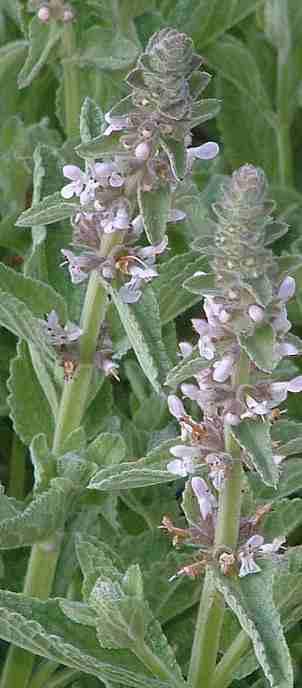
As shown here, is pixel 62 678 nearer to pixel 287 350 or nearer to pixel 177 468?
pixel 177 468

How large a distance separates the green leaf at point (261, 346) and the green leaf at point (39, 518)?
0.44 metres

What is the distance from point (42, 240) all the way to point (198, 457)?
0.55 m

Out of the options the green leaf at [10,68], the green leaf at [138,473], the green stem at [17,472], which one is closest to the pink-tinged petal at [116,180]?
the green leaf at [138,473]

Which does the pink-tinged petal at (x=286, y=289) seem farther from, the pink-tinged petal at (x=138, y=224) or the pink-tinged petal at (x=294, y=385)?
the pink-tinged petal at (x=138, y=224)

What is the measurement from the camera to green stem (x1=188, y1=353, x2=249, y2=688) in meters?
1.27

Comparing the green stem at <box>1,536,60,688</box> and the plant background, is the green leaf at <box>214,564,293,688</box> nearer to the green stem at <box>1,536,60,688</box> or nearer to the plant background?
the plant background

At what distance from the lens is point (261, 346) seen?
1181 millimetres

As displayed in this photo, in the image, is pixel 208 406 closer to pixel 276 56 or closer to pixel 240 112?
pixel 240 112

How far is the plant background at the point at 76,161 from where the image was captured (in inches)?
68.1

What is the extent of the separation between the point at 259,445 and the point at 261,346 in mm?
115

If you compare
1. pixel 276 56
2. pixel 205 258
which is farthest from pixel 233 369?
pixel 276 56

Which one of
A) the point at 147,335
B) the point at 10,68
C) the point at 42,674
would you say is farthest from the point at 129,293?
the point at 10,68

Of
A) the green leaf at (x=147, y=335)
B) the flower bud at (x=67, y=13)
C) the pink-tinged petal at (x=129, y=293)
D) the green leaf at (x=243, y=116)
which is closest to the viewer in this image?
the green leaf at (x=147, y=335)

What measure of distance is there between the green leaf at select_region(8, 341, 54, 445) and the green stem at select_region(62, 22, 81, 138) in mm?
576
